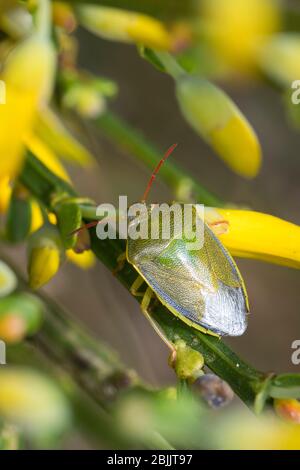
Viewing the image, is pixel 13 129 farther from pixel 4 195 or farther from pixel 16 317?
pixel 4 195

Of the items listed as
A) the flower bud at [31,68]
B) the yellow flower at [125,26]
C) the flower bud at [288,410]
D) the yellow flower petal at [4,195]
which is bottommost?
the flower bud at [288,410]

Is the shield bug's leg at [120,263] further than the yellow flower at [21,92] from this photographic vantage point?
Yes

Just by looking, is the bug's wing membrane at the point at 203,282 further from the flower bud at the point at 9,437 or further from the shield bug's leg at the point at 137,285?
the flower bud at the point at 9,437

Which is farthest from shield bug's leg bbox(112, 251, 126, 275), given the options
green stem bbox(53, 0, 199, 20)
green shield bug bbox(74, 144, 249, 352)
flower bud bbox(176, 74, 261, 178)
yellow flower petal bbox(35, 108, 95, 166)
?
yellow flower petal bbox(35, 108, 95, 166)

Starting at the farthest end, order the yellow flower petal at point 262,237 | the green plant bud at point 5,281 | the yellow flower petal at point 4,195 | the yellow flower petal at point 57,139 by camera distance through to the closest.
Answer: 1. the yellow flower petal at point 57,139
2. the yellow flower petal at point 4,195
3. the green plant bud at point 5,281
4. the yellow flower petal at point 262,237

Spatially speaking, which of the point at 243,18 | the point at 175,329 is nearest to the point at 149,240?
the point at 175,329

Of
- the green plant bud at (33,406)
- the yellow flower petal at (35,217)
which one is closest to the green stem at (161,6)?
the yellow flower petal at (35,217)
